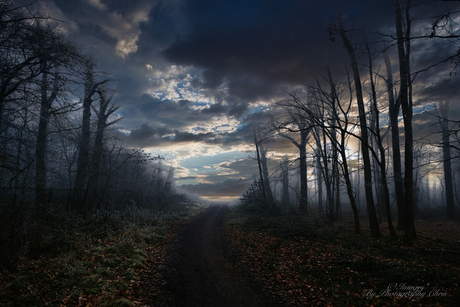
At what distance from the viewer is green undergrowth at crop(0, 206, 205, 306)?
4.93 m

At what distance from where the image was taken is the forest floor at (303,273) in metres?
5.01

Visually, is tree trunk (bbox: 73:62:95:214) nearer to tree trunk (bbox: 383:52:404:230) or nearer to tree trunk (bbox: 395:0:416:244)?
tree trunk (bbox: 395:0:416:244)

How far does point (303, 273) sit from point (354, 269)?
146cm

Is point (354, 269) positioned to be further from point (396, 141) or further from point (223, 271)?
point (396, 141)

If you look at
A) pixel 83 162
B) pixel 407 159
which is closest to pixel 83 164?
pixel 83 162

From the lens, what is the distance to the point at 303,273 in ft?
21.1

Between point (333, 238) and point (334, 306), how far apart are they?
4.85 metres

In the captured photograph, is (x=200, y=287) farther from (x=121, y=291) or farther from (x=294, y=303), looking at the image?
(x=294, y=303)

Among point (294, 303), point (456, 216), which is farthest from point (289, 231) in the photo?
point (456, 216)

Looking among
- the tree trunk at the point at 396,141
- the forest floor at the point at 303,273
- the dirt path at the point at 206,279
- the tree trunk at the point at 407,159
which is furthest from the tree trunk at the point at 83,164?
the tree trunk at the point at 396,141

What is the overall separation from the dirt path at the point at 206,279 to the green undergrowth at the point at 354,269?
2.33 ft

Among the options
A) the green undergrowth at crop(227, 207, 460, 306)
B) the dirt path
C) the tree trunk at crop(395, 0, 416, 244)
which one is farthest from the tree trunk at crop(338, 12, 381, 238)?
the dirt path

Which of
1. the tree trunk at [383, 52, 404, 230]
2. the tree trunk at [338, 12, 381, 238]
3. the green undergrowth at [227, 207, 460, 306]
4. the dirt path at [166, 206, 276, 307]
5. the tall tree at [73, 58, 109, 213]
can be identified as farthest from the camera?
the tall tree at [73, 58, 109, 213]

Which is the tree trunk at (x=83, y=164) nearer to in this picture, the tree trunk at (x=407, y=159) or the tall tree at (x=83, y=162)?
the tall tree at (x=83, y=162)
